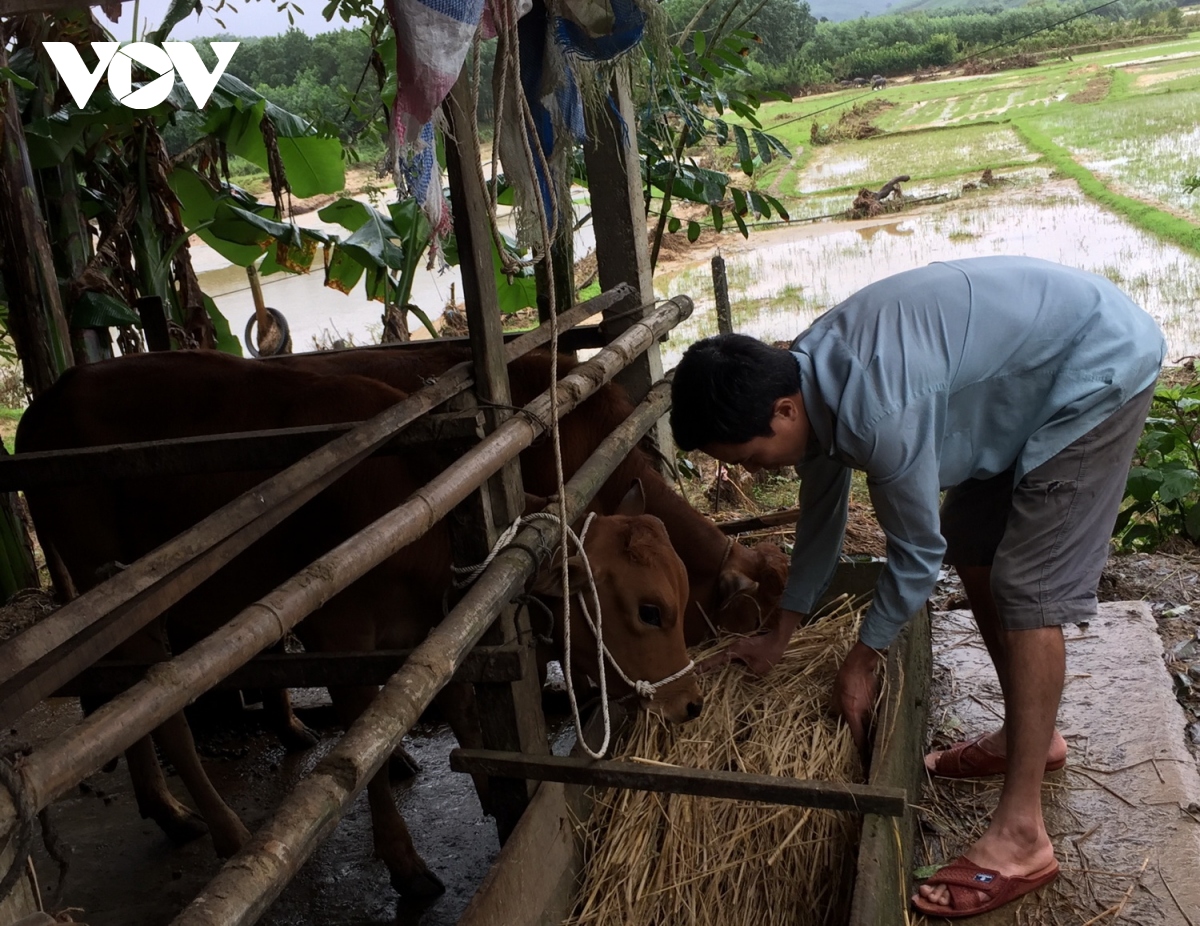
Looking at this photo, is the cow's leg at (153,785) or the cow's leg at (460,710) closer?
the cow's leg at (460,710)

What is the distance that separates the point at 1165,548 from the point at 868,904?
13.3 ft

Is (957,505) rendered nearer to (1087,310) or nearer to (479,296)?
(1087,310)

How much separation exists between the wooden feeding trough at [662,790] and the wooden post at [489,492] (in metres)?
0.12

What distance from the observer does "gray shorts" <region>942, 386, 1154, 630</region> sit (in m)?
2.72

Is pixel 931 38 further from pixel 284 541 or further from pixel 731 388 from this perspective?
pixel 731 388

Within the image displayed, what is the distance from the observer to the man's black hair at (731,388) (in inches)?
100

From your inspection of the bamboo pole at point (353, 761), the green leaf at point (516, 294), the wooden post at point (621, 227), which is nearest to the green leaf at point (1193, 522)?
the wooden post at point (621, 227)

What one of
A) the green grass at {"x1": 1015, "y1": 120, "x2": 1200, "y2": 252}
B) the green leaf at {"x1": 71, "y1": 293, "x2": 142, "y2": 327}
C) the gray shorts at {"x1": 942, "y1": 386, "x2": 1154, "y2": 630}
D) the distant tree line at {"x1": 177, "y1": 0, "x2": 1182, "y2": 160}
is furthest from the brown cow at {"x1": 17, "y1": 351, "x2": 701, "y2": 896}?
the green grass at {"x1": 1015, "y1": 120, "x2": 1200, "y2": 252}

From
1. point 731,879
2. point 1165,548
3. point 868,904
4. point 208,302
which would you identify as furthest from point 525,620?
point 208,302

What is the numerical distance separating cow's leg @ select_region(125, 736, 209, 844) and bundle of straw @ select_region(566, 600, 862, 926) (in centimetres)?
190

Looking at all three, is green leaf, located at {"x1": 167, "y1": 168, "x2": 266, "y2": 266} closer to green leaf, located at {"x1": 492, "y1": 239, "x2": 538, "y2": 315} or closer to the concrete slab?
green leaf, located at {"x1": 492, "y1": 239, "x2": 538, "y2": 315}

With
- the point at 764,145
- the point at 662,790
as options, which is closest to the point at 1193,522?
the point at 764,145

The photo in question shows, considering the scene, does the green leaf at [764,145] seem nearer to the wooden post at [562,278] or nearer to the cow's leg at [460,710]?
the wooden post at [562,278]

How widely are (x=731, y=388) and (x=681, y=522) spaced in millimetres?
1435
